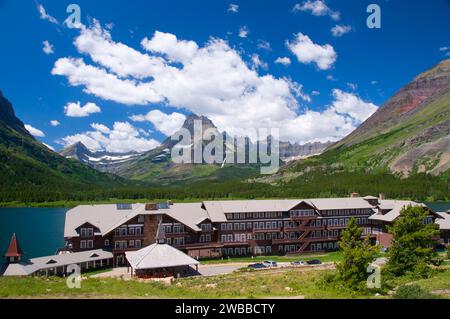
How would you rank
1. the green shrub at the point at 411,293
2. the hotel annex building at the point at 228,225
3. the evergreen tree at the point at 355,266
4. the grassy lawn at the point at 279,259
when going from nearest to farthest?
the green shrub at the point at 411,293
the evergreen tree at the point at 355,266
the hotel annex building at the point at 228,225
the grassy lawn at the point at 279,259

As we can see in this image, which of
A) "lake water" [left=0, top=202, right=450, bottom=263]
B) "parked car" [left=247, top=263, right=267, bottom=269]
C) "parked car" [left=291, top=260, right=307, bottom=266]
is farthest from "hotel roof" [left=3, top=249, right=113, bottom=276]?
"parked car" [left=291, top=260, right=307, bottom=266]

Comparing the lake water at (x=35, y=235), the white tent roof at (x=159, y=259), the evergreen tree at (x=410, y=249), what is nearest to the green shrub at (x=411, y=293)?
the evergreen tree at (x=410, y=249)

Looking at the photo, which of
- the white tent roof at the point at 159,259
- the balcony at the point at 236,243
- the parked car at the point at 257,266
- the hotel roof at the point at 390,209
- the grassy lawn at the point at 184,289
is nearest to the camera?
the grassy lawn at the point at 184,289

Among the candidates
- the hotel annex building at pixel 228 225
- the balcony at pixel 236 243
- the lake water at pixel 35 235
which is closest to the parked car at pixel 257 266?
the hotel annex building at pixel 228 225

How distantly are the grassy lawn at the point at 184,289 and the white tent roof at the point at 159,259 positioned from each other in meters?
3.03

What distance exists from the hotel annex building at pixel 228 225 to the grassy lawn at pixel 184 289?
657 inches

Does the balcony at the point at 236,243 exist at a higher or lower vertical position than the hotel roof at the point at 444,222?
lower

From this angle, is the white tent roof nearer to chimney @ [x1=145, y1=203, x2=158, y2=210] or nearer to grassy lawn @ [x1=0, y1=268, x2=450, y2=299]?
grassy lawn @ [x1=0, y1=268, x2=450, y2=299]

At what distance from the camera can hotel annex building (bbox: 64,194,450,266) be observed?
62.4 meters

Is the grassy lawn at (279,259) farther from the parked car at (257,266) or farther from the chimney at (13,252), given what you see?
the chimney at (13,252)

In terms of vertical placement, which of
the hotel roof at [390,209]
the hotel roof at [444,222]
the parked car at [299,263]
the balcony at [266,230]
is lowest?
the parked car at [299,263]

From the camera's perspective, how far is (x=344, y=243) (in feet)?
124

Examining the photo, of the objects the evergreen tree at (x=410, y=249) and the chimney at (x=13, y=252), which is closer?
the evergreen tree at (x=410, y=249)

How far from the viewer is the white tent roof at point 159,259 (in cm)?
4856
